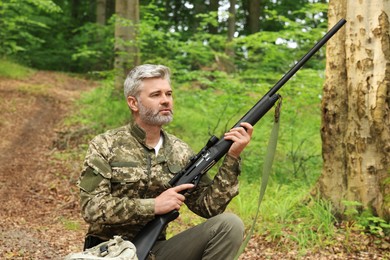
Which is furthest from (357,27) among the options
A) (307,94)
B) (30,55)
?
(30,55)

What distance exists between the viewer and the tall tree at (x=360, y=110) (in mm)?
5066

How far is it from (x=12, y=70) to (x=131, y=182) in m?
17.7

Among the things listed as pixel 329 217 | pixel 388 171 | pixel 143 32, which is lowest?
pixel 329 217

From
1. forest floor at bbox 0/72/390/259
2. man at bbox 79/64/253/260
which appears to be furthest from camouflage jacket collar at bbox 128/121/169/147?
forest floor at bbox 0/72/390/259

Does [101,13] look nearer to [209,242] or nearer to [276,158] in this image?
[276,158]

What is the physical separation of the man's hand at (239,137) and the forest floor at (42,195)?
7.03 feet

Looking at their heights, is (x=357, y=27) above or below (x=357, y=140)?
above

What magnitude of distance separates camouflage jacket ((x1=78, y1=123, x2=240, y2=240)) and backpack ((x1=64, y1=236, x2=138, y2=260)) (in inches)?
8.3

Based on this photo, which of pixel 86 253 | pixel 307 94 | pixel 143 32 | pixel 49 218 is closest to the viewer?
pixel 86 253

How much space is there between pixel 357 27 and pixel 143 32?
210 inches

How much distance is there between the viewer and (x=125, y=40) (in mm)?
11039

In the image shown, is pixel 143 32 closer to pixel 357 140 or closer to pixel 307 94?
pixel 307 94

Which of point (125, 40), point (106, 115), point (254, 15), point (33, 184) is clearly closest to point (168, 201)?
point (33, 184)

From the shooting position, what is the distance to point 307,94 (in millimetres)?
8125
